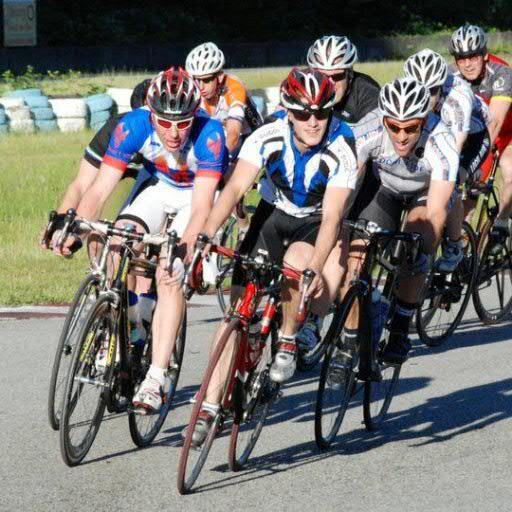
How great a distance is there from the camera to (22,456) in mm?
7129

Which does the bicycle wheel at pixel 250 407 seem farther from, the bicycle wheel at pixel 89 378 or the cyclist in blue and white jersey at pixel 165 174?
the bicycle wheel at pixel 89 378

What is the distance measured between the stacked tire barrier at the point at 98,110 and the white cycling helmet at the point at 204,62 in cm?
1371

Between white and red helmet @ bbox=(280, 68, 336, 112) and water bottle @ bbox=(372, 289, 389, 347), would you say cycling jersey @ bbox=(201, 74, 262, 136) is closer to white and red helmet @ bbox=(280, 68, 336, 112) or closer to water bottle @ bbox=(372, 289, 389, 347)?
water bottle @ bbox=(372, 289, 389, 347)

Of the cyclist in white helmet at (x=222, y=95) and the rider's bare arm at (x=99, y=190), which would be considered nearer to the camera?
the rider's bare arm at (x=99, y=190)

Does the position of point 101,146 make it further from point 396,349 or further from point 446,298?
point 446,298

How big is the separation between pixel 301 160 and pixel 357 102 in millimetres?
2588

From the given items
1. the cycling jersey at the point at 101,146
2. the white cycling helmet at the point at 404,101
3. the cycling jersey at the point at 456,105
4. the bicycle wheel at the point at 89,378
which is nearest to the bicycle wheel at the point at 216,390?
the bicycle wheel at the point at 89,378

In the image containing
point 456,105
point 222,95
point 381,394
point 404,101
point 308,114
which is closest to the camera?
point 308,114

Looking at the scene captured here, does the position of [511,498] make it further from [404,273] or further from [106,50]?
[106,50]

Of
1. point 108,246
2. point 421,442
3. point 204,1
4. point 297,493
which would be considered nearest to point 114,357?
point 108,246

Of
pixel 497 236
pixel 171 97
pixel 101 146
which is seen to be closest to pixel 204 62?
pixel 497 236

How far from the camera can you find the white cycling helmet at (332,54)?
31.7 ft

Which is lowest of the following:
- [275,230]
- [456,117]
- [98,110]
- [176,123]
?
[98,110]

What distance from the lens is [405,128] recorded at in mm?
8008
